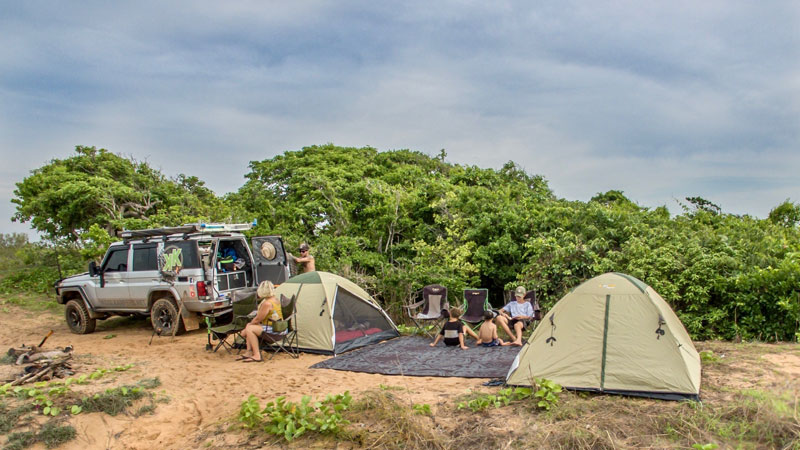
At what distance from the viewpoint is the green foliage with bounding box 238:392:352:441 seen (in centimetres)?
449

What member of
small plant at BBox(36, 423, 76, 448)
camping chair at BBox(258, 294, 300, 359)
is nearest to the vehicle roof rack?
camping chair at BBox(258, 294, 300, 359)

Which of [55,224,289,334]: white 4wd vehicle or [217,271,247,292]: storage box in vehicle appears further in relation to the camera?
[217,271,247,292]: storage box in vehicle

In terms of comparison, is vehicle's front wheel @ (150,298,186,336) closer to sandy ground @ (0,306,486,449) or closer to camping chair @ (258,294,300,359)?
sandy ground @ (0,306,486,449)

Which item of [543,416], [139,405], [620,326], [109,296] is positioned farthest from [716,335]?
[109,296]

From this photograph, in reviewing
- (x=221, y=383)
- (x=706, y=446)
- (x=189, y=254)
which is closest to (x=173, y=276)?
(x=189, y=254)

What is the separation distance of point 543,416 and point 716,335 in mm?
4790

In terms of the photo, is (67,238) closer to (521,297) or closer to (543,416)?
(521,297)

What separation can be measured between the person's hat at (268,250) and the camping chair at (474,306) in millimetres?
3704

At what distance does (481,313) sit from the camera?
920 centimetres

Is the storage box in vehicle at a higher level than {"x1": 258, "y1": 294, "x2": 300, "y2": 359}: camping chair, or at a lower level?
higher

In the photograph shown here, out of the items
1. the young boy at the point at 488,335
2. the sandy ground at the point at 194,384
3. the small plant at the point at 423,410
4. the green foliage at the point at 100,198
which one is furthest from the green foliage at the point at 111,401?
the green foliage at the point at 100,198

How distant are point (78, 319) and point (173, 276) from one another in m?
3.02

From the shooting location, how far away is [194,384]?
6207 mm

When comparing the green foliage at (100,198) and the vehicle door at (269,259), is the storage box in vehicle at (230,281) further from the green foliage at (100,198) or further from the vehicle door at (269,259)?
the green foliage at (100,198)
